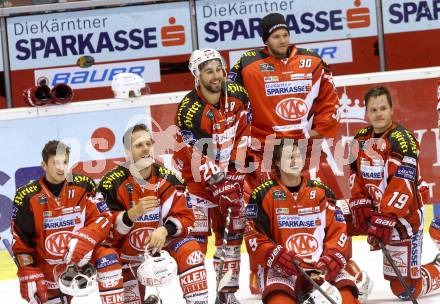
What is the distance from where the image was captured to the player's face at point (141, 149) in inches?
268

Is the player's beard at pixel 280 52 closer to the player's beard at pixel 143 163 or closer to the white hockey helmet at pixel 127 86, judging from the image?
the player's beard at pixel 143 163

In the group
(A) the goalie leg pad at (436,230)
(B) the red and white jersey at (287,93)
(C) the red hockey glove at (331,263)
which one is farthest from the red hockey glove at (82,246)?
(A) the goalie leg pad at (436,230)

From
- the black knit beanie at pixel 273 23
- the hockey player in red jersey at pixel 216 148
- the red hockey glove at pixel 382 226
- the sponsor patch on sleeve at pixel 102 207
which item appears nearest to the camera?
the sponsor patch on sleeve at pixel 102 207

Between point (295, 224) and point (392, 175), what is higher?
point (392, 175)

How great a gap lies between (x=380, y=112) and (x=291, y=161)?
73cm

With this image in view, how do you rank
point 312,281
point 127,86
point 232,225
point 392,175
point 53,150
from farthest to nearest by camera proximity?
point 127,86 < point 232,225 < point 392,175 < point 53,150 < point 312,281

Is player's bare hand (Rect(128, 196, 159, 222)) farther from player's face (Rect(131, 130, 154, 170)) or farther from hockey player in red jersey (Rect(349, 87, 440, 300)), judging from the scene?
hockey player in red jersey (Rect(349, 87, 440, 300))

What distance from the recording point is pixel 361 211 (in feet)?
23.3

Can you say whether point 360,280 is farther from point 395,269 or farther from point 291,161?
point 291,161

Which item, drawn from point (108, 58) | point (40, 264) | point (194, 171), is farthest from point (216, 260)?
point (108, 58)

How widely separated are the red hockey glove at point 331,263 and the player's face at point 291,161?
1.50 ft

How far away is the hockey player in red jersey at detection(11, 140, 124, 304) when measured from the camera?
657 cm

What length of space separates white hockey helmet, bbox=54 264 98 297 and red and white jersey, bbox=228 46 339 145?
144cm

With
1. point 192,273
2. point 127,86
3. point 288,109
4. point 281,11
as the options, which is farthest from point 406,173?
point 281,11
